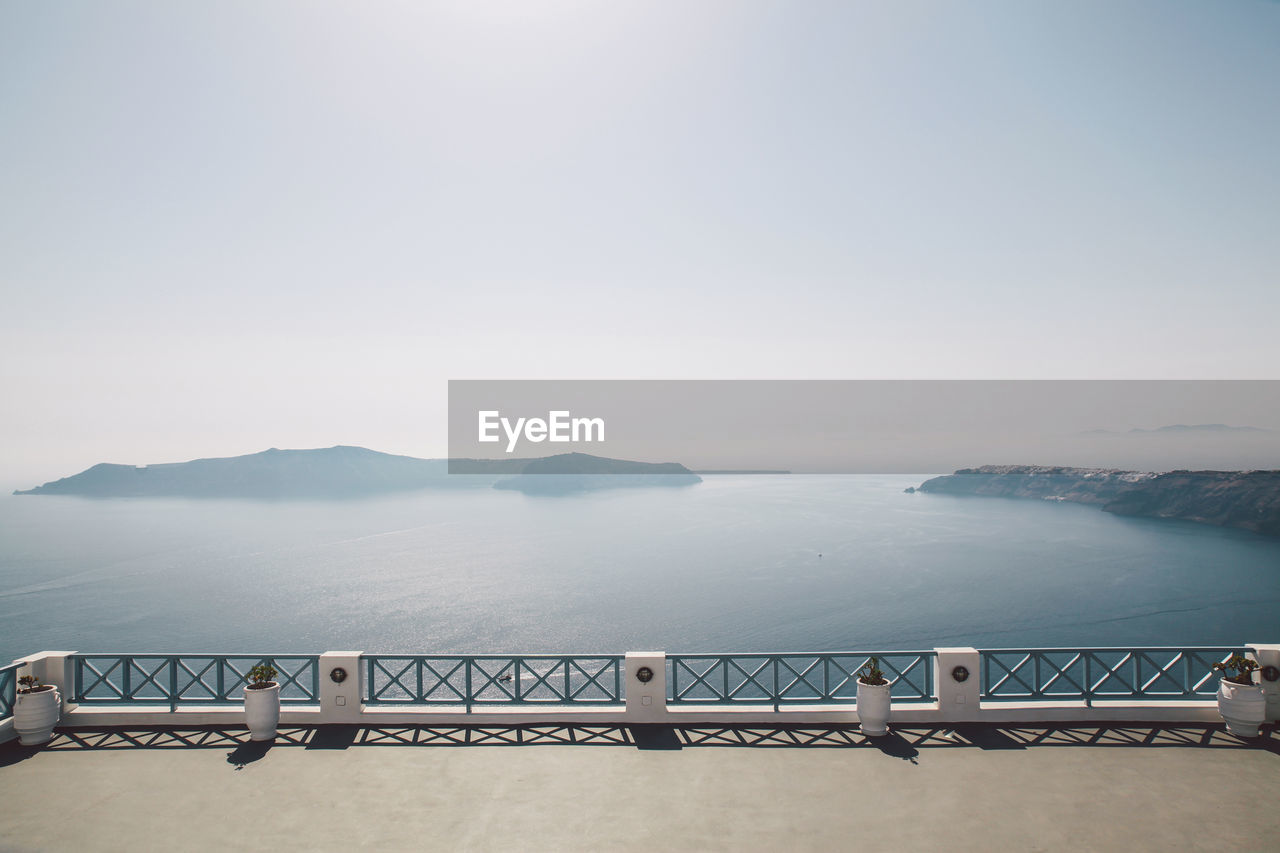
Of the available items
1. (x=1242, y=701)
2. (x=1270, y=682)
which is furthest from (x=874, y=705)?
(x=1270, y=682)

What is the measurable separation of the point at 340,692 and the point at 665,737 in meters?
5.29

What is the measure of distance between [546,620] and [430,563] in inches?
1901

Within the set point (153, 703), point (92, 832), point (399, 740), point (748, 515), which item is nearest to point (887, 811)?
point (399, 740)

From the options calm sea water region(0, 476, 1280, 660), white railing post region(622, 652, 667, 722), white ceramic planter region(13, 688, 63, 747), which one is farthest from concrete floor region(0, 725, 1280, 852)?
calm sea water region(0, 476, 1280, 660)

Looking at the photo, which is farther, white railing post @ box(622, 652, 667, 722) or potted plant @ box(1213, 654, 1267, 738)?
white railing post @ box(622, 652, 667, 722)

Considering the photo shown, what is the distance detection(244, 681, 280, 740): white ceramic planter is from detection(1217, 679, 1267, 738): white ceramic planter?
14652 millimetres

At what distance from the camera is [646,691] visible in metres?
11.1

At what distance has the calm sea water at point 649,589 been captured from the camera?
244 feet

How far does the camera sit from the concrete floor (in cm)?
799

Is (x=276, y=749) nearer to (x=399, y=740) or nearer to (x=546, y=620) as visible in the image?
(x=399, y=740)

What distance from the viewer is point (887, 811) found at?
8.47 meters

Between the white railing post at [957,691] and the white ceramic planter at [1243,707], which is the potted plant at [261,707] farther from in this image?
the white ceramic planter at [1243,707]

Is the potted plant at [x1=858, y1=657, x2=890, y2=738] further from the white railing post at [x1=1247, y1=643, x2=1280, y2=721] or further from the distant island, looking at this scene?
the distant island

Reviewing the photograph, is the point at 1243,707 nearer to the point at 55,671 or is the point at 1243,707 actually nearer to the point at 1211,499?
the point at 55,671
